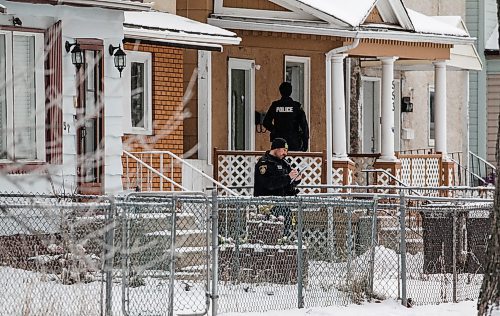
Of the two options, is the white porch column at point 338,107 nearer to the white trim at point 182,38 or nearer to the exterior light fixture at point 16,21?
the white trim at point 182,38

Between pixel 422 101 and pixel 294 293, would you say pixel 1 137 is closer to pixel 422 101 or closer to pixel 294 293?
pixel 294 293

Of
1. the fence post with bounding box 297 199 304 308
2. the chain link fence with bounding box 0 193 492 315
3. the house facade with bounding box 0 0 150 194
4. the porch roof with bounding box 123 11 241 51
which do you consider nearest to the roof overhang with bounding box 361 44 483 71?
the porch roof with bounding box 123 11 241 51

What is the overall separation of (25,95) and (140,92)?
455cm

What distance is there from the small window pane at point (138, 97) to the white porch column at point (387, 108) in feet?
16.2

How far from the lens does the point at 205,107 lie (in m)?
22.8

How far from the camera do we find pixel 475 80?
118ft

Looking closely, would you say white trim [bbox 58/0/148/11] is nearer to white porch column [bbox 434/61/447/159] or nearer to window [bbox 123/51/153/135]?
window [bbox 123/51/153/135]

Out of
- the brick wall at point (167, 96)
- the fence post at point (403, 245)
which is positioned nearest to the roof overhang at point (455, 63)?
the brick wall at point (167, 96)

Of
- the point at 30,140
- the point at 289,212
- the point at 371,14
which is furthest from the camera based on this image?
the point at 371,14

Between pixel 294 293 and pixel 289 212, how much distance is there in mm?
1428

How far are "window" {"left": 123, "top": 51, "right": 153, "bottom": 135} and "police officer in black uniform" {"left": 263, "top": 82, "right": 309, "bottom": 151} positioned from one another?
1.91m

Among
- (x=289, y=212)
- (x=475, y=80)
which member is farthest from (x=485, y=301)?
(x=475, y=80)

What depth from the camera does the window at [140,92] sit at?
22.0 metres

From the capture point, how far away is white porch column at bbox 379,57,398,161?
82.4ft
